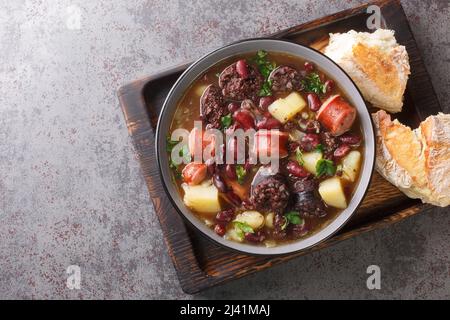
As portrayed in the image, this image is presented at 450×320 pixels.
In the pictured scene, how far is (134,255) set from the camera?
4.45 meters

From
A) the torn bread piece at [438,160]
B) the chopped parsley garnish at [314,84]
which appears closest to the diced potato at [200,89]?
the chopped parsley garnish at [314,84]

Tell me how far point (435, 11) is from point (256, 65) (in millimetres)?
1766

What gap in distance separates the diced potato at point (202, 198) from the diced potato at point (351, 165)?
34.9 inches

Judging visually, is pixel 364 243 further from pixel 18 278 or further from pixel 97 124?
pixel 18 278

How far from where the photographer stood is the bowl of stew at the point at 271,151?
11.8ft

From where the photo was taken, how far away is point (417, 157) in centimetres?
381

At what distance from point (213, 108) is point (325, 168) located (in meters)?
0.87

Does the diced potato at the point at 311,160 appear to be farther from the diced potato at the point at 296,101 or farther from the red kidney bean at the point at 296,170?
the diced potato at the point at 296,101

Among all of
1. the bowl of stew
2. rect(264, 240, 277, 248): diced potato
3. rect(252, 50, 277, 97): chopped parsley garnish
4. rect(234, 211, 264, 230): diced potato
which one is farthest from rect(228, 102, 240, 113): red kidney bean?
rect(264, 240, 277, 248): diced potato

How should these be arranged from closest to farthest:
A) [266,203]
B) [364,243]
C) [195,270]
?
[266,203], [195,270], [364,243]

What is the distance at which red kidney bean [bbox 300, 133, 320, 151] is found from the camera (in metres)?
3.60

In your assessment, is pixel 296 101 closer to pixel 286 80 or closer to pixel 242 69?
pixel 286 80

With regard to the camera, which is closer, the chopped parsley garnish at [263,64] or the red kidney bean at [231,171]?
the red kidney bean at [231,171]

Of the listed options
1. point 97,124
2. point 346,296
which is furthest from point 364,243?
point 97,124
